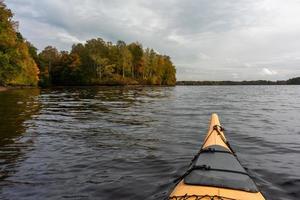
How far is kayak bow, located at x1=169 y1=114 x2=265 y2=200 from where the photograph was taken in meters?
4.78

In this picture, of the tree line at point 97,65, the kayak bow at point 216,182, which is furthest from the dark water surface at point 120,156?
the tree line at point 97,65

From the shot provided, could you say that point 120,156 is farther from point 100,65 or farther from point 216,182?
point 100,65

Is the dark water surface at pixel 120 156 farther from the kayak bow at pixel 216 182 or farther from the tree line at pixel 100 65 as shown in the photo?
the tree line at pixel 100 65

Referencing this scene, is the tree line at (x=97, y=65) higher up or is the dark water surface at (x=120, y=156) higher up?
the tree line at (x=97, y=65)

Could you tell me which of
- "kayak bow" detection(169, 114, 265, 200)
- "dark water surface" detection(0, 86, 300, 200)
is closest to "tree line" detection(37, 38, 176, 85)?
"dark water surface" detection(0, 86, 300, 200)

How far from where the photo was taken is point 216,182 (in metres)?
5.13

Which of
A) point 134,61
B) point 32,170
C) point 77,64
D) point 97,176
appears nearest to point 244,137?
point 97,176

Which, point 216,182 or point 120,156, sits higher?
point 216,182

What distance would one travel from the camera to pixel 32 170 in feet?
26.9

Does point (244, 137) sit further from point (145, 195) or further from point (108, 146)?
point (145, 195)

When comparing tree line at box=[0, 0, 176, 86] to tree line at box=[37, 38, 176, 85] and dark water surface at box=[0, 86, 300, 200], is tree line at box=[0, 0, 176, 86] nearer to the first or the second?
tree line at box=[37, 38, 176, 85]

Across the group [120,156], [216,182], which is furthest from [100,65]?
[216,182]

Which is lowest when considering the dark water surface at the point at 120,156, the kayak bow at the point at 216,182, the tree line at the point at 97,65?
the dark water surface at the point at 120,156

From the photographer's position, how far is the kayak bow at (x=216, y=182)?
478 centimetres
